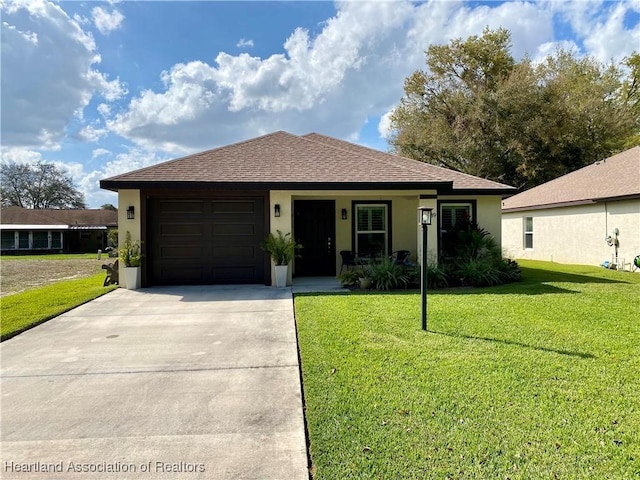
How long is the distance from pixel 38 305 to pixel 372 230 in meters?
8.37

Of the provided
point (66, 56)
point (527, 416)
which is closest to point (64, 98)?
point (66, 56)

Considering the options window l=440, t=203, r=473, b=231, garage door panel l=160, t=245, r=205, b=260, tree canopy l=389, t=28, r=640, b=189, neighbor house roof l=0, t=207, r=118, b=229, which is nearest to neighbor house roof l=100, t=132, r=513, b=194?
window l=440, t=203, r=473, b=231

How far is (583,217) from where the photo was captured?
14.8m

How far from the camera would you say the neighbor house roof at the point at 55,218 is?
3458cm

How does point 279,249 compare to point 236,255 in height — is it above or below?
above

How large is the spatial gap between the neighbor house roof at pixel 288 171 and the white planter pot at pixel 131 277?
2.04 metres

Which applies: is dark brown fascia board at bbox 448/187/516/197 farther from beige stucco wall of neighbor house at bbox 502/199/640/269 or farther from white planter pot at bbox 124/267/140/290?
white planter pot at bbox 124/267/140/290

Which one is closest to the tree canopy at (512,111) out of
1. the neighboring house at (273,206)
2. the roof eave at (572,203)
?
the roof eave at (572,203)

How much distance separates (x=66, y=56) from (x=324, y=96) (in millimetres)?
9286

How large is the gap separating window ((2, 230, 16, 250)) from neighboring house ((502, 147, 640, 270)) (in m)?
38.6

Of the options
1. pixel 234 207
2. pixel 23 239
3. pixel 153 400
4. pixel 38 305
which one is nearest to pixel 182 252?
pixel 234 207

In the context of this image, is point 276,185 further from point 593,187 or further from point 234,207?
point 593,187

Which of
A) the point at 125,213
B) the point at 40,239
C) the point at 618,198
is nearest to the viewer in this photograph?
the point at 125,213

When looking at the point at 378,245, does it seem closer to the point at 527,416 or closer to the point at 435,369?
the point at 435,369
